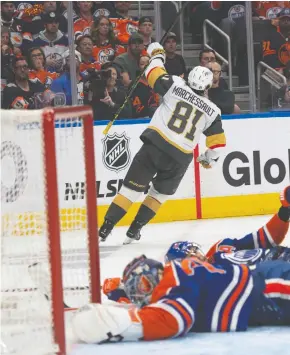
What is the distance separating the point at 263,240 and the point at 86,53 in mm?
3901

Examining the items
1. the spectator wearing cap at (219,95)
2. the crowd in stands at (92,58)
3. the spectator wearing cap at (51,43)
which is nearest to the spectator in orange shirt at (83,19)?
the crowd in stands at (92,58)

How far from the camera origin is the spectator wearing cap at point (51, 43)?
298 inches

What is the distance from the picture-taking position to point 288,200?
13.7 ft

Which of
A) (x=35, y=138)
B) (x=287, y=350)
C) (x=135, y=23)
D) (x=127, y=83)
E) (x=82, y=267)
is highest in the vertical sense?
(x=135, y=23)

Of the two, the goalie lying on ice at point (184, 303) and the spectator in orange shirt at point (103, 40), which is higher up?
the spectator in orange shirt at point (103, 40)

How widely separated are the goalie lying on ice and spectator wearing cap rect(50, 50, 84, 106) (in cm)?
404

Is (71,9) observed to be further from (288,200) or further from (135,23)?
(288,200)

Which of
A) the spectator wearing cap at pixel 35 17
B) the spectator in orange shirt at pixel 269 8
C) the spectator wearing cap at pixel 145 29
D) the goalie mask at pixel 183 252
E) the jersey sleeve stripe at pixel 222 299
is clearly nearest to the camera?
→ the jersey sleeve stripe at pixel 222 299

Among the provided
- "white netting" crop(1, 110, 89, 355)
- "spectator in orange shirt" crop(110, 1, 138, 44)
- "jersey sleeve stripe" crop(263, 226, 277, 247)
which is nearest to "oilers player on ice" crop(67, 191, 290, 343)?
"white netting" crop(1, 110, 89, 355)

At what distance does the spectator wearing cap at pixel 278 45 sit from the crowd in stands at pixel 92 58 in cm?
1

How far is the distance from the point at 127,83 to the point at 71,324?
438cm

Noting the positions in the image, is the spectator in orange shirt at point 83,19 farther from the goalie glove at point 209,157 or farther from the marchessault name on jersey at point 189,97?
the goalie glove at point 209,157

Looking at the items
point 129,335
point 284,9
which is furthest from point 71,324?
point 284,9

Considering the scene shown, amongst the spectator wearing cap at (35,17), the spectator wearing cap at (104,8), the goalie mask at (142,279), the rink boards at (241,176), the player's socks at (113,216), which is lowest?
the goalie mask at (142,279)
